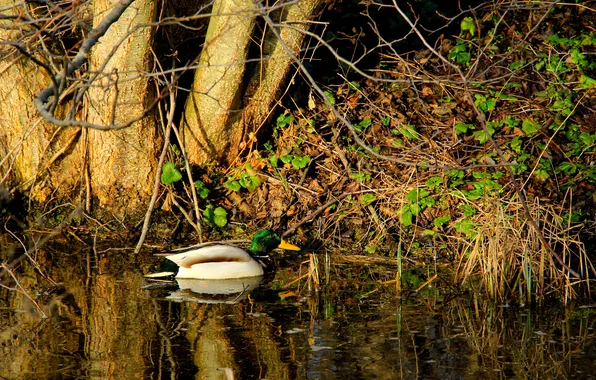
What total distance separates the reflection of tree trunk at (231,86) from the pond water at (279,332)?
6.16 feet

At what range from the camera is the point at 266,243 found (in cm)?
788

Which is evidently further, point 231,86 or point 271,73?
point 271,73

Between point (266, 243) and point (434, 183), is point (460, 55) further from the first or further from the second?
point (266, 243)

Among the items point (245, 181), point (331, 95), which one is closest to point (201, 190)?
point (245, 181)

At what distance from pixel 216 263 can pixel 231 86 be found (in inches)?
69.9

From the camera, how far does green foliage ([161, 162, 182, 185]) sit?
8.48 metres

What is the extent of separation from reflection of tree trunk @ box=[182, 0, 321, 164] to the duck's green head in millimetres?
1272

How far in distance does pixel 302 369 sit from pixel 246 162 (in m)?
4.06

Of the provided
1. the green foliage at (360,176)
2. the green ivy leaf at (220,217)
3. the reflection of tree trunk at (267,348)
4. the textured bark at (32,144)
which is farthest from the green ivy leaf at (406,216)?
the textured bark at (32,144)

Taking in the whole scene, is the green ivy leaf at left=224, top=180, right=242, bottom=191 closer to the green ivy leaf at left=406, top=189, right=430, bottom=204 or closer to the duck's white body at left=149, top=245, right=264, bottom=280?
the duck's white body at left=149, top=245, right=264, bottom=280

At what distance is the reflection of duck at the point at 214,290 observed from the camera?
22.5 ft

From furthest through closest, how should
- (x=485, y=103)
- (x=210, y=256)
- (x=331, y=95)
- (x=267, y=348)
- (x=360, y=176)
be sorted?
(x=331, y=95)
(x=485, y=103)
(x=360, y=176)
(x=210, y=256)
(x=267, y=348)

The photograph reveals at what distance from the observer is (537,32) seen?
10289 mm

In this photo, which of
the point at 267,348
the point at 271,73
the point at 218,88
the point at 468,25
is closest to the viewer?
the point at 267,348
